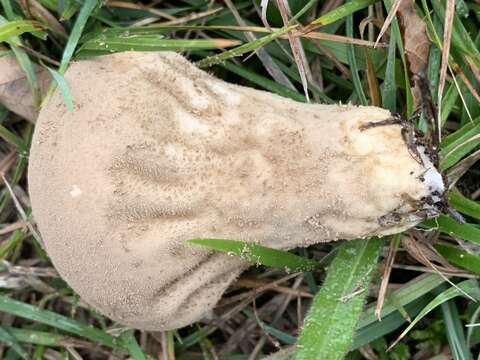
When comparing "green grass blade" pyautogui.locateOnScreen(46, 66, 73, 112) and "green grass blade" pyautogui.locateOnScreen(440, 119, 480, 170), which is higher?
"green grass blade" pyautogui.locateOnScreen(46, 66, 73, 112)

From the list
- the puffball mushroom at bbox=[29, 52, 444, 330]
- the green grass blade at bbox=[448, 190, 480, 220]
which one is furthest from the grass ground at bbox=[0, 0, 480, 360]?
the puffball mushroom at bbox=[29, 52, 444, 330]

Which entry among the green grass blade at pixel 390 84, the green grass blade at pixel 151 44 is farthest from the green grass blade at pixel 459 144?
the green grass blade at pixel 151 44

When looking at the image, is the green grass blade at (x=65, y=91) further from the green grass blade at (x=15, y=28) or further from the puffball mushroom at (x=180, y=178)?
the green grass blade at (x=15, y=28)

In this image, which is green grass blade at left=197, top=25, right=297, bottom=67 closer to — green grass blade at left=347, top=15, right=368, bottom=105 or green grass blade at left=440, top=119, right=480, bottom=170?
green grass blade at left=347, top=15, right=368, bottom=105

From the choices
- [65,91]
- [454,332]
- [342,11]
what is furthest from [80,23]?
[454,332]

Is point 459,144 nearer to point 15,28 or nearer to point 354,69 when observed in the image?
point 354,69
